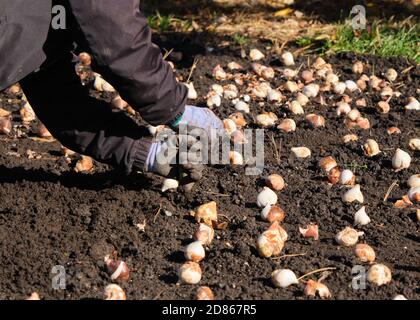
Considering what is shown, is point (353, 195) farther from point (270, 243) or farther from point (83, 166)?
point (83, 166)

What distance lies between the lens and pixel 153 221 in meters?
3.58

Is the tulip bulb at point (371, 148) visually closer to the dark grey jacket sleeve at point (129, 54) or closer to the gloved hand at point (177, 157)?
the gloved hand at point (177, 157)

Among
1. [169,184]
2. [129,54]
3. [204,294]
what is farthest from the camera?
[169,184]

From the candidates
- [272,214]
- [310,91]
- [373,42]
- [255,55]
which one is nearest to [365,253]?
[272,214]

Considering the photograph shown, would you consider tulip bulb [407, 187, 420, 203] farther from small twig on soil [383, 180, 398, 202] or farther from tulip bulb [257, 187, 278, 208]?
tulip bulb [257, 187, 278, 208]

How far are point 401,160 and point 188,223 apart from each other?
1.08m

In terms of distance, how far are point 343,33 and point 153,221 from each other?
2.37 meters

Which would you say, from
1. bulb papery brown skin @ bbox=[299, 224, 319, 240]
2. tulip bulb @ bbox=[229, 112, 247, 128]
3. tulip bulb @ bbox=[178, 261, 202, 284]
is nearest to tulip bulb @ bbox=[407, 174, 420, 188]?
bulb papery brown skin @ bbox=[299, 224, 319, 240]

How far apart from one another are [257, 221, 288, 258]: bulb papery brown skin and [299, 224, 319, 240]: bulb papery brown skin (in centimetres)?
15

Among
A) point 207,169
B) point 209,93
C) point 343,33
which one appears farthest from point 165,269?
point 343,33

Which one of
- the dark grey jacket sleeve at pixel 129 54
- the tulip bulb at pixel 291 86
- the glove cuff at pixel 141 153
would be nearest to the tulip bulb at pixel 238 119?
the tulip bulb at pixel 291 86

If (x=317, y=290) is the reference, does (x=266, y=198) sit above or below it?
below

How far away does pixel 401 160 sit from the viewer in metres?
4.03

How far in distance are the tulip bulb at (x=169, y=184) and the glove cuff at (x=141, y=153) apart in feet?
0.50
